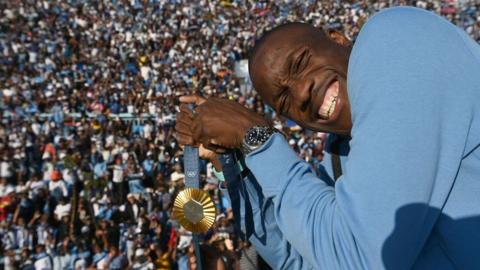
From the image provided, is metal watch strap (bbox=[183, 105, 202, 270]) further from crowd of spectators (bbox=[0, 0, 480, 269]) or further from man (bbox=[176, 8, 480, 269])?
crowd of spectators (bbox=[0, 0, 480, 269])

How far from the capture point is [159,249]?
7.50m

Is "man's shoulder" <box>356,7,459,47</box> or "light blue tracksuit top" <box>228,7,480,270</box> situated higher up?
"man's shoulder" <box>356,7,459,47</box>

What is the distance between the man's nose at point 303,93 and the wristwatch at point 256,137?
84mm

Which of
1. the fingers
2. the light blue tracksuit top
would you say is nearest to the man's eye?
the light blue tracksuit top

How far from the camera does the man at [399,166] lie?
2.69 feet

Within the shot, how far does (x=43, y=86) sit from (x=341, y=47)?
15634mm

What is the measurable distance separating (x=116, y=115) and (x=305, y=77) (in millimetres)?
12919

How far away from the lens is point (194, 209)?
1581 millimetres

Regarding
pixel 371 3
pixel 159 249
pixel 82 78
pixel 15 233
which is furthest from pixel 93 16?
pixel 159 249

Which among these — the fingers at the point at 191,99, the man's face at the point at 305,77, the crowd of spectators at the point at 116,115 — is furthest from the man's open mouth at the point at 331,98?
the crowd of spectators at the point at 116,115

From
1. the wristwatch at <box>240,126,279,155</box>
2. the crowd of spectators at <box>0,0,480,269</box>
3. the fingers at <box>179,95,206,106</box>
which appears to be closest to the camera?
the wristwatch at <box>240,126,279,155</box>

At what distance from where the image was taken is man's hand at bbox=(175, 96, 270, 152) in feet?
3.70

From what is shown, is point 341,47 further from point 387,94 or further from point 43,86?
point 43,86

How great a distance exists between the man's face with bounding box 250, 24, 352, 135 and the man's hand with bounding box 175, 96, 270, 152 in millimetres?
83
